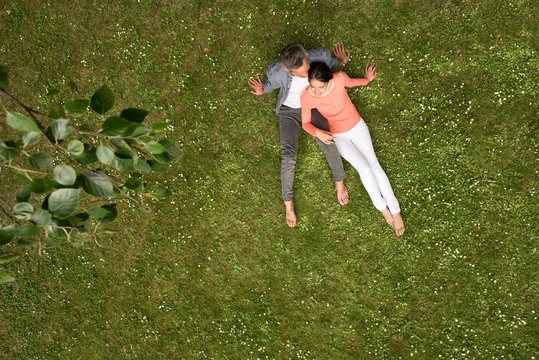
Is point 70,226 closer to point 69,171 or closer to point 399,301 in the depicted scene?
point 69,171

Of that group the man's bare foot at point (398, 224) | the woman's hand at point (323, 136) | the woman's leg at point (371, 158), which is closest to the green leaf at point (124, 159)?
the woman's hand at point (323, 136)

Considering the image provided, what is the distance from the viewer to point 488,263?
21.0 feet

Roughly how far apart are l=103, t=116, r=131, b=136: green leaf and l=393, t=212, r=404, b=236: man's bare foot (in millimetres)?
5446

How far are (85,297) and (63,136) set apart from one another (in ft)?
22.0

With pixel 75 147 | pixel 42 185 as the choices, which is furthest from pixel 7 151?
pixel 75 147

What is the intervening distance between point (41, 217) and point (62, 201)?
0.17m

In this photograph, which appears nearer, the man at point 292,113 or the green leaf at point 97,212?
the green leaf at point 97,212

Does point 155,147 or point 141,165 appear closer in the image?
point 155,147

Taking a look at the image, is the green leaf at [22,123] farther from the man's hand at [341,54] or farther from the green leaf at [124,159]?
the man's hand at [341,54]

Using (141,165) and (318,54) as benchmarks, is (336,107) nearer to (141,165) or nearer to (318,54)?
(318,54)

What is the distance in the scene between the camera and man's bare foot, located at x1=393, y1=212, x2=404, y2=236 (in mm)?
6430

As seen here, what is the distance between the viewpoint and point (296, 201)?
696 centimetres

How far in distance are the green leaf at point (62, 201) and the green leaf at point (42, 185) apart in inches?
1.9

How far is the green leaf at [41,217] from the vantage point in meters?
2.13
